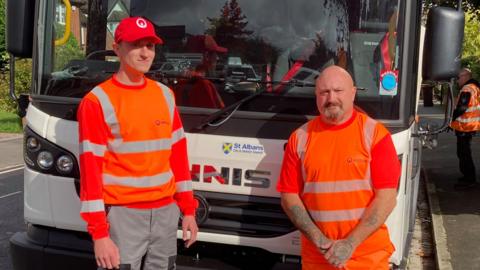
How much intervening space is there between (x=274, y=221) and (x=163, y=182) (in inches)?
31.9

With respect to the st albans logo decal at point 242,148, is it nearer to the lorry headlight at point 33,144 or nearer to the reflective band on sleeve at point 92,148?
the reflective band on sleeve at point 92,148

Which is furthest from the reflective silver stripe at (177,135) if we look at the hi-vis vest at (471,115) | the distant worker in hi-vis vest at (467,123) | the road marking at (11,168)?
the road marking at (11,168)

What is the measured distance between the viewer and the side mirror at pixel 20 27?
12.5 ft

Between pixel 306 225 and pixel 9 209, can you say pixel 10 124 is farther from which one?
pixel 306 225

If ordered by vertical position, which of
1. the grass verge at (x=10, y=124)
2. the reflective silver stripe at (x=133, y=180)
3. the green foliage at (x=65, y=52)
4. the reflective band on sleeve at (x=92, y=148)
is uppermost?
the green foliage at (x=65, y=52)

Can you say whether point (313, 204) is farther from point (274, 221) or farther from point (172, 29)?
point (172, 29)

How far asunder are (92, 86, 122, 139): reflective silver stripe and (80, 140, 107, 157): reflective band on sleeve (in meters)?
0.09

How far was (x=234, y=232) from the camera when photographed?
336 cm

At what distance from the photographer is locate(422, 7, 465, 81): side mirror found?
3.19 meters

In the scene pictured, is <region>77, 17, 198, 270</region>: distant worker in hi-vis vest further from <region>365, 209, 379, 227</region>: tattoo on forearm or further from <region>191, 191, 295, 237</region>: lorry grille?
<region>365, 209, 379, 227</region>: tattoo on forearm

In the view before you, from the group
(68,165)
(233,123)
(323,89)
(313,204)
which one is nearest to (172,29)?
(233,123)

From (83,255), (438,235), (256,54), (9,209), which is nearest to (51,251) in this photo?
(83,255)

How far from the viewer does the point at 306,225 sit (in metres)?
2.79

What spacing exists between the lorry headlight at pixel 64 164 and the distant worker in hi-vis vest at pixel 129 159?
0.85 metres
